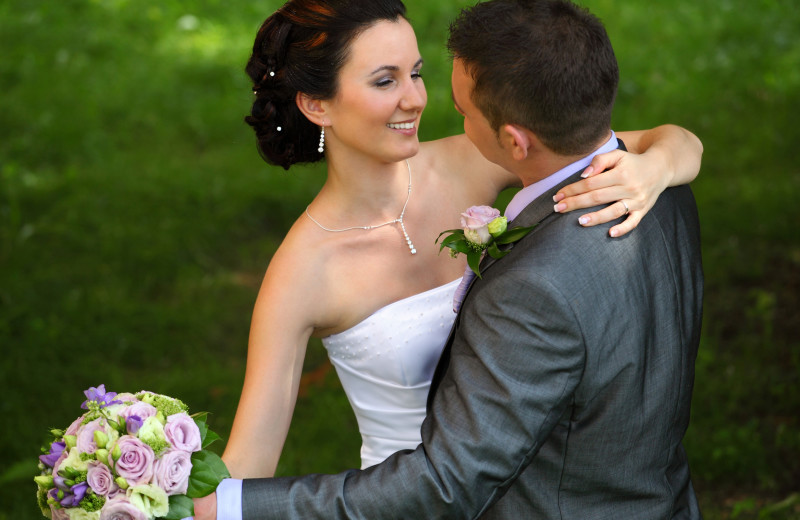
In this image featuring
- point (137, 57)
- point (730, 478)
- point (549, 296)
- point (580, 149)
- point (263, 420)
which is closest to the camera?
point (549, 296)

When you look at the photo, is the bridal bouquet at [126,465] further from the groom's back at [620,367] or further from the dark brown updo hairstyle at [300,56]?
the dark brown updo hairstyle at [300,56]

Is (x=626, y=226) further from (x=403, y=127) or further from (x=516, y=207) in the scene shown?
(x=403, y=127)

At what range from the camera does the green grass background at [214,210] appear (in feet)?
17.2

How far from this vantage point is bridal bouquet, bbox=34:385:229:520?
2232 mm

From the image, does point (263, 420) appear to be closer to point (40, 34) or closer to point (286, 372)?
point (286, 372)

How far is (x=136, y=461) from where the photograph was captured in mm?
2240

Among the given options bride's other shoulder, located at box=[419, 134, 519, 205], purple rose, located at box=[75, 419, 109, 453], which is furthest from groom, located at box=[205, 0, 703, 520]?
bride's other shoulder, located at box=[419, 134, 519, 205]

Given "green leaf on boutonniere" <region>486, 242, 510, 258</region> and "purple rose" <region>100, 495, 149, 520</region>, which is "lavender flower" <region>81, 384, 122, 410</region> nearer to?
"purple rose" <region>100, 495, 149, 520</region>

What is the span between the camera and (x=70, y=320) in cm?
619

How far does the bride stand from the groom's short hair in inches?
23.8

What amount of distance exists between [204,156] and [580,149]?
605 cm

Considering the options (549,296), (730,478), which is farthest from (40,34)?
(549,296)

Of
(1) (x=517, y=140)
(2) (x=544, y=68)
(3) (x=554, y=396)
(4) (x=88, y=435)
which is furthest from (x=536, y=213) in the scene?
(4) (x=88, y=435)

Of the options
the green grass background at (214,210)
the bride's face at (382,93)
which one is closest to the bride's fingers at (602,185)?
the bride's face at (382,93)
